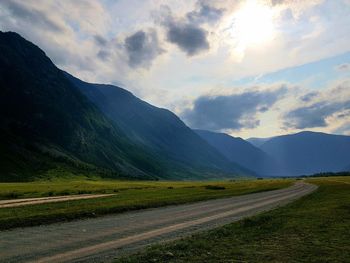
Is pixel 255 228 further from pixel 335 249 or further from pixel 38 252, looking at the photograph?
pixel 38 252

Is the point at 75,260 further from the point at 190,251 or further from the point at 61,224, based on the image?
the point at 61,224

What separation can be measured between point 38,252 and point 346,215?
78.7ft

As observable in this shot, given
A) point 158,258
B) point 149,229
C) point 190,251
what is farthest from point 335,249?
point 149,229

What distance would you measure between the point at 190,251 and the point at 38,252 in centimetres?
646

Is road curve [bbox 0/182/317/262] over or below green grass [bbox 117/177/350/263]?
below

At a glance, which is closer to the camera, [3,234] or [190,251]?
[190,251]

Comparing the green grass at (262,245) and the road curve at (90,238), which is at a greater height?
the green grass at (262,245)

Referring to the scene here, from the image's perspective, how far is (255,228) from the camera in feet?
82.0

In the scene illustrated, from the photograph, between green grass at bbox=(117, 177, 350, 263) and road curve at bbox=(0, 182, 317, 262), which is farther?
road curve at bbox=(0, 182, 317, 262)

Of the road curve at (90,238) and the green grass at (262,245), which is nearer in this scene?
the green grass at (262,245)

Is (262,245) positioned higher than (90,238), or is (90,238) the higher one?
(262,245)

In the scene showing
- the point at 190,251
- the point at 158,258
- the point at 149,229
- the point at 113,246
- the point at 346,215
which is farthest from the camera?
the point at 346,215

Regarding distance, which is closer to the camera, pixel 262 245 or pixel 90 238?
pixel 262 245

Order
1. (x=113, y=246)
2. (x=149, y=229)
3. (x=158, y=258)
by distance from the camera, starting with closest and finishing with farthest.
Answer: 1. (x=158, y=258)
2. (x=113, y=246)
3. (x=149, y=229)
